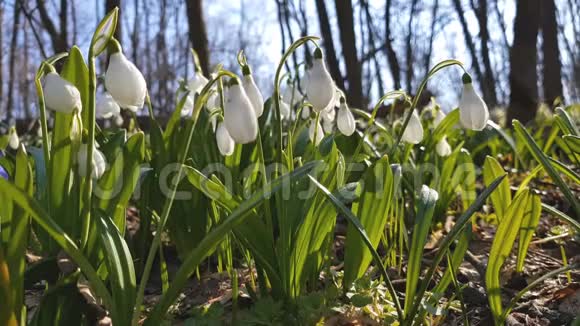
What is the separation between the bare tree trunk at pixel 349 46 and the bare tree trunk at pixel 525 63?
170cm

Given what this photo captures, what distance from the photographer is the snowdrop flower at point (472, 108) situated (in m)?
1.41

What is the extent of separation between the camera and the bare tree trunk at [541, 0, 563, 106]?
26.3 feet

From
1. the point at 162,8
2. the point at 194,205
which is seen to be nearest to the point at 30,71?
the point at 162,8

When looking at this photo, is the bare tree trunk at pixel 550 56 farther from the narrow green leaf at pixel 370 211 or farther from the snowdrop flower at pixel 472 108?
the narrow green leaf at pixel 370 211

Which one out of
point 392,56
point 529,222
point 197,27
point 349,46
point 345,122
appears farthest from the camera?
point 392,56

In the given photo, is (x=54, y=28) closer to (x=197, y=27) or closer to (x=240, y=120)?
(x=197, y=27)

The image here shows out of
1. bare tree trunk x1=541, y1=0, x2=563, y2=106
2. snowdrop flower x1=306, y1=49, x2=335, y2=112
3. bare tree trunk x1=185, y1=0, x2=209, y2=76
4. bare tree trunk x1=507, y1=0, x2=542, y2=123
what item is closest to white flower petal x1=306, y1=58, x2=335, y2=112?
snowdrop flower x1=306, y1=49, x2=335, y2=112

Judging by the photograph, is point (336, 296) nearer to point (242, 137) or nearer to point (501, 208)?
point (242, 137)

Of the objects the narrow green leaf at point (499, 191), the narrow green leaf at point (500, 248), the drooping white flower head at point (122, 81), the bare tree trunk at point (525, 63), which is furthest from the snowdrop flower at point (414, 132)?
the bare tree trunk at point (525, 63)

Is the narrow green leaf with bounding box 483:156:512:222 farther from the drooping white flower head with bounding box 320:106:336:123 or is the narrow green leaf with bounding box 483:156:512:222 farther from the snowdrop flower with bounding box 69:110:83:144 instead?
the snowdrop flower with bounding box 69:110:83:144

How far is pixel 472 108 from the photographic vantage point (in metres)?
1.41

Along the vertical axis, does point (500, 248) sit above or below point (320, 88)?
below

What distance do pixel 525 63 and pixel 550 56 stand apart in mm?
3013

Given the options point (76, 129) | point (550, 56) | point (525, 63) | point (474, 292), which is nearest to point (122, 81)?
point (76, 129)
